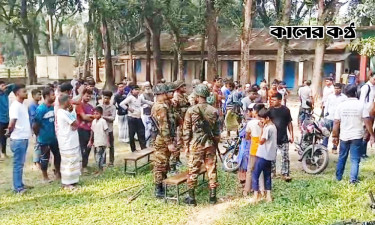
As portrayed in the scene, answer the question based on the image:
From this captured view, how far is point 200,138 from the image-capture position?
19.6ft

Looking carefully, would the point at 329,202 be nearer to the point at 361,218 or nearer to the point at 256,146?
the point at 361,218

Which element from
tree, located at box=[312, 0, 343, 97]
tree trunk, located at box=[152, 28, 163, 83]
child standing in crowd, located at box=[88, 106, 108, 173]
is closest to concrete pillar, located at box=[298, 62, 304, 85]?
tree, located at box=[312, 0, 343, 97]

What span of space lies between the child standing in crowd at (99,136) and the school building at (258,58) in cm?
1667

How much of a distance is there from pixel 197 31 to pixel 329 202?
823 inches

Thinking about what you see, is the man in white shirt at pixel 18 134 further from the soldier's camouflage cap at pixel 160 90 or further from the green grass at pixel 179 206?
the soldier's camouflage cap at pixel 160 90

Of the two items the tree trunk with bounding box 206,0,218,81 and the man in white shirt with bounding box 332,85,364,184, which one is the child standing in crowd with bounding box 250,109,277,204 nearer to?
the man in white shirt with bounding box 332,85,364,184

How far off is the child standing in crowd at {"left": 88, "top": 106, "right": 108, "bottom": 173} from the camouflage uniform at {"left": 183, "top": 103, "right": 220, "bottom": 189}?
96.7 inches

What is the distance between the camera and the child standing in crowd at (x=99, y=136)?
7.91 meters

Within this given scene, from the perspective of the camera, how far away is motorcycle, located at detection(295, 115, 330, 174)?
7.52 meters

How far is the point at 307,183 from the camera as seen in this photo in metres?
6.71

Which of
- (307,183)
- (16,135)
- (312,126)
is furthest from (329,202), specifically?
(16,135)

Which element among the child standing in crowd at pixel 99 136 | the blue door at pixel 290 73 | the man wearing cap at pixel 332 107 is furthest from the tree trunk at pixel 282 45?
the child standing in crowd at pixel 99 136

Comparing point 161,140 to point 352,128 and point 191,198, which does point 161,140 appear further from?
point 352,128

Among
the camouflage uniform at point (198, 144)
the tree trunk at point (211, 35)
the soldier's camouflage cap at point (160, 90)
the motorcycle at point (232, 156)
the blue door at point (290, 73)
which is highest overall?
the tree trunk at point (211, 35)
